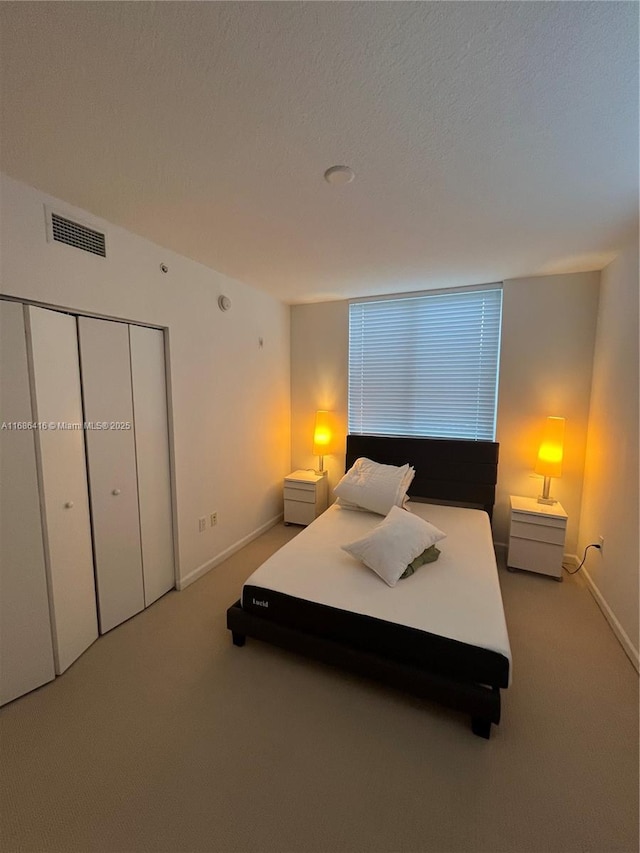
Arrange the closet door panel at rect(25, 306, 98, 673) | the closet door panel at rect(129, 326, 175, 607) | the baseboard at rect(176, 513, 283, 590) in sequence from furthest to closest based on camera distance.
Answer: the baseboard at rect(176, 513, 283, 590) → the closet door panel at rect(129, 326, 175, 607) → the closet door panel at rect(25, 306, 98, 673)

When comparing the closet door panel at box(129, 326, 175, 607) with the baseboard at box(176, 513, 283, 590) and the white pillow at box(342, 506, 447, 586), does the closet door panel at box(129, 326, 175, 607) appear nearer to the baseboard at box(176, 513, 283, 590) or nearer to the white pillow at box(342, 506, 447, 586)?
the baseboard at box(176, 513, 283, 590)

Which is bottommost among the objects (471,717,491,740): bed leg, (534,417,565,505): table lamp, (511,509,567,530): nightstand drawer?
(471,717,491,740): bed leg

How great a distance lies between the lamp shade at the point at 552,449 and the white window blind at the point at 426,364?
1.65 feet

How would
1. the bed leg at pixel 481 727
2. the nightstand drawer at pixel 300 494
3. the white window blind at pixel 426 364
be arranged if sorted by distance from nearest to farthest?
the bed leg at pixel 481 727 < the white window blind at pixel 426 364 < the nightstand drawer at pixel 300 494

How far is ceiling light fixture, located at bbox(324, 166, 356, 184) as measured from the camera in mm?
1521

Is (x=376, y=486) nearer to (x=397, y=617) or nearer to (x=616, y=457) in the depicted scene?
(x=397, y=617)

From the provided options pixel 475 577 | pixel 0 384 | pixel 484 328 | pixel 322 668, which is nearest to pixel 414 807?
pixel 322 668

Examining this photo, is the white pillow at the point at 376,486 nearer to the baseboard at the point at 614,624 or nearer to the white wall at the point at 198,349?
the white wall at the point at 198,349

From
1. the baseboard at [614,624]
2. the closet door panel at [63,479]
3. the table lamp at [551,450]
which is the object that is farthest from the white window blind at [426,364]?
the closet door panel at [63,479]

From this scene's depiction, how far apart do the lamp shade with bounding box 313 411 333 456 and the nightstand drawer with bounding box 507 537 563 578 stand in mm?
1972

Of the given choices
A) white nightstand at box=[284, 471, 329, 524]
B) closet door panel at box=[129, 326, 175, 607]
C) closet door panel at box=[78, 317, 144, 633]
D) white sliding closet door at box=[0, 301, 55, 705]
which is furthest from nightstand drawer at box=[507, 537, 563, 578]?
white sliding closet door at box=[0, 301, 55, 705]

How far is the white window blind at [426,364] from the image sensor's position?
10.9ft

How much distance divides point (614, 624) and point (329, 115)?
10.6 feet

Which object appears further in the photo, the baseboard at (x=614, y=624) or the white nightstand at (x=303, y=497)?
the white nightstand at (x=303, y=497)
